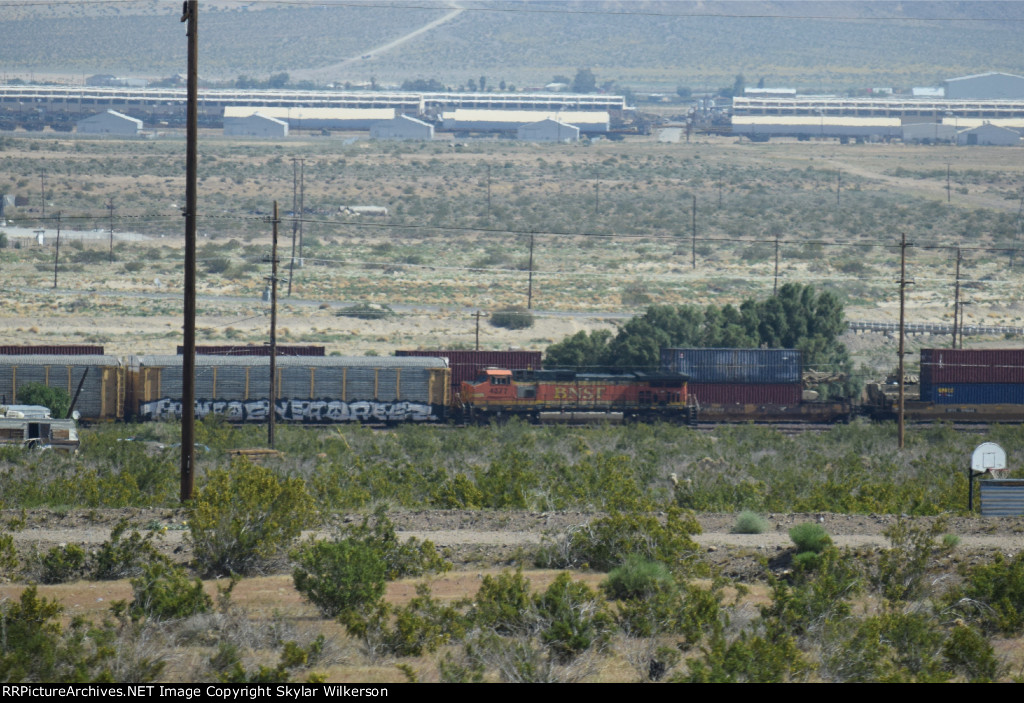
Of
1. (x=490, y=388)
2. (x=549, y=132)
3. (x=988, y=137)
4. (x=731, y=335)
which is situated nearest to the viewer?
(x=490, y=388)

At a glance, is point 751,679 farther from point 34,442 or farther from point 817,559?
point 34,442

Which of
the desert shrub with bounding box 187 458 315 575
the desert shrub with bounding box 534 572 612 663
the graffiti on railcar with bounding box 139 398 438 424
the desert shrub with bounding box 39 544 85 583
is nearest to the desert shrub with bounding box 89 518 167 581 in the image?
the desert shrub with bounding box 39 544 85 583

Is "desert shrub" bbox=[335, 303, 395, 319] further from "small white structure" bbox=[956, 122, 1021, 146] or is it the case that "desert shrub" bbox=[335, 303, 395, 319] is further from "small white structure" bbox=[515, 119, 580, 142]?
"small white structure" bbox=[956, 122, 1021, 146]

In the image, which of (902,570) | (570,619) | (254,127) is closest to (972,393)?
(902,570)

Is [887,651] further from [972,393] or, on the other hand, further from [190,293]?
[972,393]

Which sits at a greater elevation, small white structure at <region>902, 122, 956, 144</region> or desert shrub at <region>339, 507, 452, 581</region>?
small white structure at <region>902, 122, 956, 144</region>

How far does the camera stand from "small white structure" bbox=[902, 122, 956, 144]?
554 feet

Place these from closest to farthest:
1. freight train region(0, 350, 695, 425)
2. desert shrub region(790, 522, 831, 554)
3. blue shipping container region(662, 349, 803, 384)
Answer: desert shrub region(790, 522, 831, 554) → freight train region(0, 350, 695, 425) → blue shipping container region(662, 349, 803, 384)

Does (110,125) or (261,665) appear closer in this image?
(261,665)

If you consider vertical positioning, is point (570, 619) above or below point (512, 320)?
below

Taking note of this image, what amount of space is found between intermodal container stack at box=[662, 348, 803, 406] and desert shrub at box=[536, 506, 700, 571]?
31.2m

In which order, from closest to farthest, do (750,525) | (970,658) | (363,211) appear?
1. (970,658)
2. (750,525)
3. (363,211)

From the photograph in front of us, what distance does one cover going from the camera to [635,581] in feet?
49.6

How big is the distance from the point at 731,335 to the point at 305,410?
67.0ft
